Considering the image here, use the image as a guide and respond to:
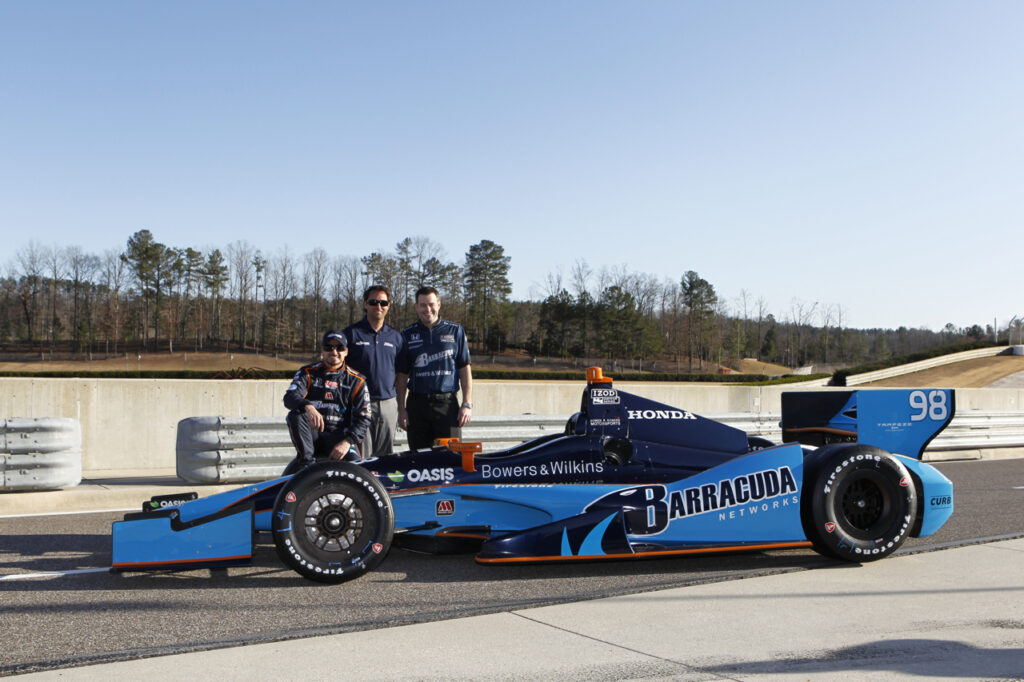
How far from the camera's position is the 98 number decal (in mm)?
5941

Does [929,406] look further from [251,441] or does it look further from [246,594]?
[251,441]

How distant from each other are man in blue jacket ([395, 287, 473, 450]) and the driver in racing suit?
807 millimetres

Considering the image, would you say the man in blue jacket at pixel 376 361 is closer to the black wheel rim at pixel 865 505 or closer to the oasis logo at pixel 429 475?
the oasis logo at pixel 429 475

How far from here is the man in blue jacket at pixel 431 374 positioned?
21.4ft

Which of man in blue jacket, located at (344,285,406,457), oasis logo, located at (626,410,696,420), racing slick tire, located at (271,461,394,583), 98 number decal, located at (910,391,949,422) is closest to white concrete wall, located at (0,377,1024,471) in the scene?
man in blue jacket, located at (344,285,406,457)

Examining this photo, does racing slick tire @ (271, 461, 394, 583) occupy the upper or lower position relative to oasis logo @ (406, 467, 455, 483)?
lower

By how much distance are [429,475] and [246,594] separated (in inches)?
49.6

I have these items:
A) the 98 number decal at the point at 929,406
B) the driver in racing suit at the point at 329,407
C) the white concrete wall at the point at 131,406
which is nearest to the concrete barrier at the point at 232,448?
the white concrete wall at the point at 131,406

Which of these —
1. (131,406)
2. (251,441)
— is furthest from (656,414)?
(131,406)

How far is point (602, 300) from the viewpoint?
86688 millimetres

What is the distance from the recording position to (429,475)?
5105 mm

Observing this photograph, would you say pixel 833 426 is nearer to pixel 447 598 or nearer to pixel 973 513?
pixel 973 513

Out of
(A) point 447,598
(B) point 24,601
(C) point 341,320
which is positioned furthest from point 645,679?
(C) point 341,320

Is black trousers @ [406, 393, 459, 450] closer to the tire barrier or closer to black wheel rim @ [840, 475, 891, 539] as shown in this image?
black wheel rim @ [840, 475, 891, 539]
